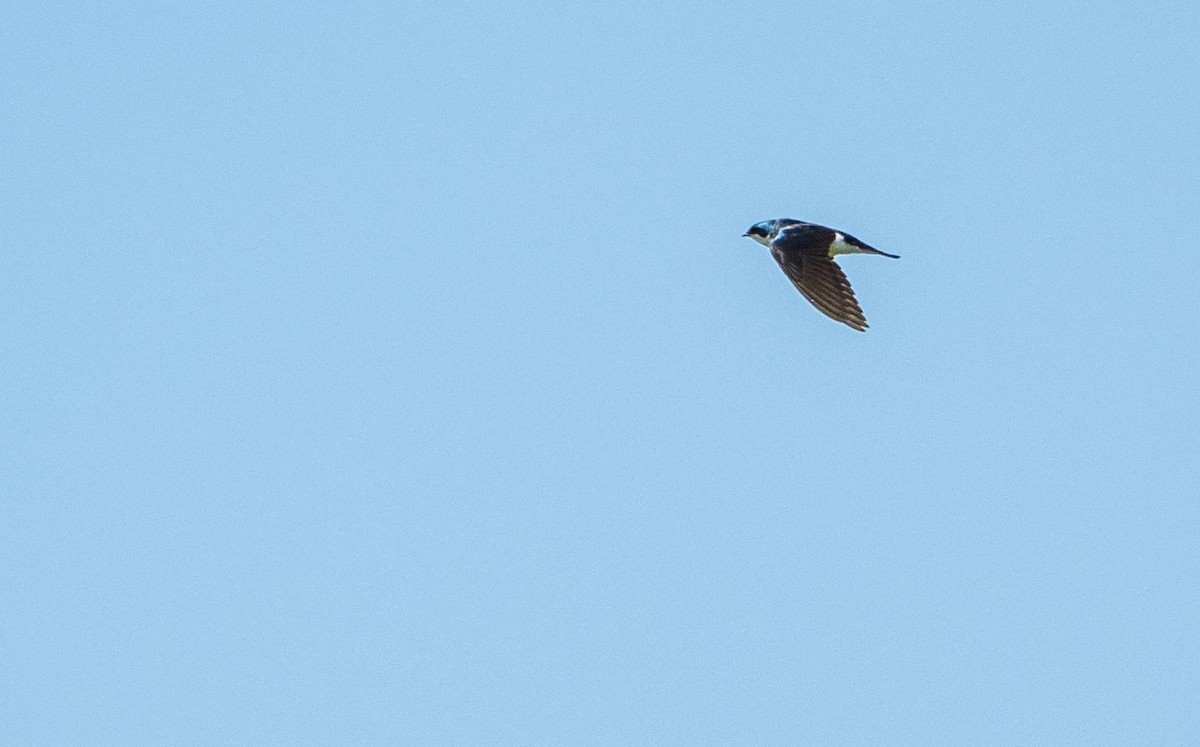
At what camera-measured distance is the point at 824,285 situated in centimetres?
5138

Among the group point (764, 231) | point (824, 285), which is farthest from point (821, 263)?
point (764, 231)

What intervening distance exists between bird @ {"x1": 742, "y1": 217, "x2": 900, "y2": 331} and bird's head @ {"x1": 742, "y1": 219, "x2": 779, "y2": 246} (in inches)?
20.7

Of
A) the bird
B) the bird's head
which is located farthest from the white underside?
the bird's head

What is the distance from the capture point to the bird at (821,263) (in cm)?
5072

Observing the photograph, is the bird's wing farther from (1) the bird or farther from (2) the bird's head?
(2) the bird's head

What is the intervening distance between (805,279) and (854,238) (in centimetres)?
172

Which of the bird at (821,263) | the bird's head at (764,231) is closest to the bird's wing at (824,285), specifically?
the bird at (821,263)

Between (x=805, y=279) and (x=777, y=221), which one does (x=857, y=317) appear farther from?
(x=777, y=221)

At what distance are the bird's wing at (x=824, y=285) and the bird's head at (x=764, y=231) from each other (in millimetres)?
2613

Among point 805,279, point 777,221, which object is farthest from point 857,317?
point 777,221

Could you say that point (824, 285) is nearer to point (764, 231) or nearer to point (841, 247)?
point (841, 247)

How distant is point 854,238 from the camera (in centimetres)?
5281

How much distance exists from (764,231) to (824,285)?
15.0ft

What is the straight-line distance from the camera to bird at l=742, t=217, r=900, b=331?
5072 centimetres
